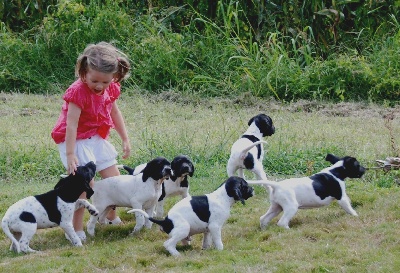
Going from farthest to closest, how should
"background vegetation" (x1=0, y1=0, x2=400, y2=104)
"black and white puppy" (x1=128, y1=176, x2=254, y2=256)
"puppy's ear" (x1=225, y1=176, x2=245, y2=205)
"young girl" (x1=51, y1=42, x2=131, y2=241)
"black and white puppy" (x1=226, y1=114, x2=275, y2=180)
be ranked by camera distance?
"background vegetation" (x1=0, y1=0, x2=400, y2=104) < "black and white puppy" (x1=226, y1=114, x2=275, y2=180) < "young girl" (x1=51, y1=42, x2=131, y2=241) < "puppy's ear" (x1=225, y1=176, x2=245, y2=205) < "black and white puppy" (x1=128, y1=176, x2=254, y2=256)

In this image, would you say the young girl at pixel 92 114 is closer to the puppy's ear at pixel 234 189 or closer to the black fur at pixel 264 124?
the puppy's ear at pixel 234 189

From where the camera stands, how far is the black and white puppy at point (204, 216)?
6.95 metres

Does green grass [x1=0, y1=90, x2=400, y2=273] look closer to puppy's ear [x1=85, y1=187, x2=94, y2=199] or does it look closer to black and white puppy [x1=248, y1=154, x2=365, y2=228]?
black and white puppy [x1=248, y1=154, x2=365, y2=228]

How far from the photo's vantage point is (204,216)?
704cm

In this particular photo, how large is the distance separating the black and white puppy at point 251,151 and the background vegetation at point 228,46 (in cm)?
427

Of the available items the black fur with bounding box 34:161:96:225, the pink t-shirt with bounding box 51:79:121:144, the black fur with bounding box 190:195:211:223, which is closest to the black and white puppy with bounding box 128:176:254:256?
the black fur with bounding box 190:195:211:223

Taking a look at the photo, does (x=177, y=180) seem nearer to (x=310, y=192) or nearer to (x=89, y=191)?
(x=89, y=191)

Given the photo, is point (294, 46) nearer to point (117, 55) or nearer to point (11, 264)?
point (117, 55)

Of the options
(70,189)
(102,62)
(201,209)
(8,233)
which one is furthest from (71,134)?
(201,209)

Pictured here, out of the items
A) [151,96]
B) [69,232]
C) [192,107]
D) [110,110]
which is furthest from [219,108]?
[69,232]

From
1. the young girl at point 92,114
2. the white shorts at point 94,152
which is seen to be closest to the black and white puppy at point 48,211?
the young girl at point 92,114

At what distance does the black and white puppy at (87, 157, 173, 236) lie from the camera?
7625 mm

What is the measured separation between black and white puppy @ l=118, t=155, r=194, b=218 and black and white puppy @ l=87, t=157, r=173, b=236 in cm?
10

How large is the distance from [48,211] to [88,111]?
3.07 feet
